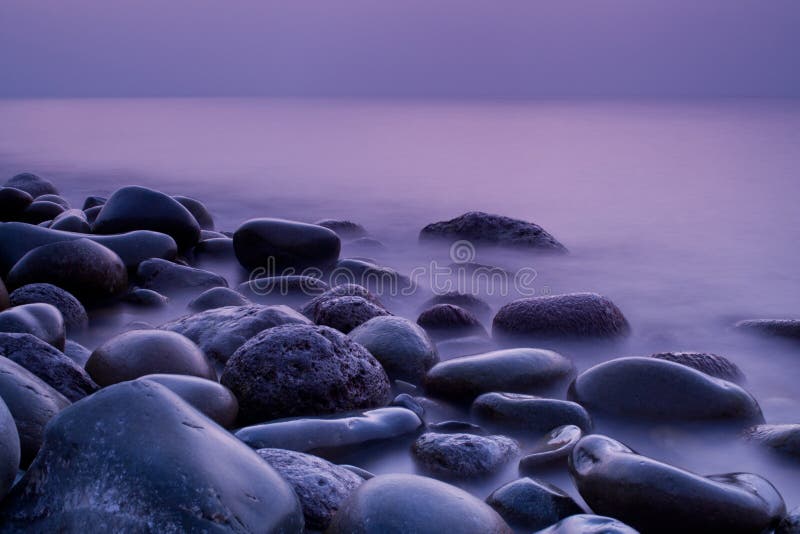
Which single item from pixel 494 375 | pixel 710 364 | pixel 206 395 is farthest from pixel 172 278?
pixel 710 364

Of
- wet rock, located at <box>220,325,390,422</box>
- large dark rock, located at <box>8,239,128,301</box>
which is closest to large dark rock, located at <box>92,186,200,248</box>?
large dark rock, located at <box>8,239,128,301</box>

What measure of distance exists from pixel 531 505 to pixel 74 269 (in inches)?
110

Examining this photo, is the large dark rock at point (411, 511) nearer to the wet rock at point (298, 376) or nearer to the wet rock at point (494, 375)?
A: the wet rock at point (298, 376)

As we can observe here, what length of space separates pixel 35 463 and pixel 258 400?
1043 millimetres

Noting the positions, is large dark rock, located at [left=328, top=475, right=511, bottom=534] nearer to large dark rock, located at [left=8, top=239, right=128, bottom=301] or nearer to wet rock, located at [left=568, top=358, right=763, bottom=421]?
wet rock, located at [left=568, top=358, right=763, bottom=421]

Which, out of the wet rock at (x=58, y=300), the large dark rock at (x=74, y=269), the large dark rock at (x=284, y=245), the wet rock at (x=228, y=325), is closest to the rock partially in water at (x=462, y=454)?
the wet rock at (x=228, y=325)

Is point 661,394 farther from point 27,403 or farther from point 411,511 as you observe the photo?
point 27,403

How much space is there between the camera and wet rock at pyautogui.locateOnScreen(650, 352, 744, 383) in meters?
3.02

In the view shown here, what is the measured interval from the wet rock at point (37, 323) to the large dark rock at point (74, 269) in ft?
3.16

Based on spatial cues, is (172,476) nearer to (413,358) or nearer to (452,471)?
(452,471)

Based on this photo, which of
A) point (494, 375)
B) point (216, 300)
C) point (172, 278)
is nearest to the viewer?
point (494, 375)

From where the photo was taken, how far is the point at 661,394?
2.50 metres

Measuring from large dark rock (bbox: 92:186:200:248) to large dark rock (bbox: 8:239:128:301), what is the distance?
1069mm

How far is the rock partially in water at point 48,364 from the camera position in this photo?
2.23 metres
